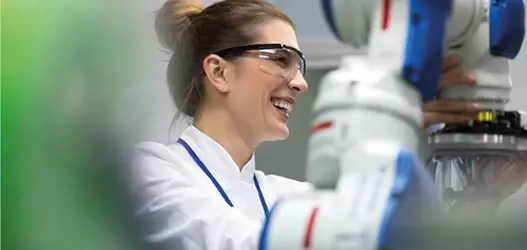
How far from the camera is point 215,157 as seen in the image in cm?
68

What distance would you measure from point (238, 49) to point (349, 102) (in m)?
0.20

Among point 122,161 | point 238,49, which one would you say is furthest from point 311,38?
point 122,161

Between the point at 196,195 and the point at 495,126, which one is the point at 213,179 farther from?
the point at 495,126

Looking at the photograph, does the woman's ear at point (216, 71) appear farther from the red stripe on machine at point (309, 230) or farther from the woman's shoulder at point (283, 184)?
the red stripe on machine at point (309, 230)

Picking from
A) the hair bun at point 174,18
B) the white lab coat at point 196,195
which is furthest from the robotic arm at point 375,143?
the hair bun at point 174,18

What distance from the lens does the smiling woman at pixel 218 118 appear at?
0.63 meters

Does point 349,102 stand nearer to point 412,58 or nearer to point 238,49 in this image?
point 412,58

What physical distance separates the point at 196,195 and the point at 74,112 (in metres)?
0.14

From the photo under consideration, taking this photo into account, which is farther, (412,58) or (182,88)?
(182,88)

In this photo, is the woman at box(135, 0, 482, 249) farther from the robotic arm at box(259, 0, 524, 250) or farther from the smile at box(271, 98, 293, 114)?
the robotic arm at box(259, 0, 524, 250)

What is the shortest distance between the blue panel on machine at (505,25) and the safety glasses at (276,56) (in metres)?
0.15

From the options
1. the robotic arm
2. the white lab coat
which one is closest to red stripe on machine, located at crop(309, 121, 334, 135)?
the robotic arm

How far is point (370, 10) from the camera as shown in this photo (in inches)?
20.6

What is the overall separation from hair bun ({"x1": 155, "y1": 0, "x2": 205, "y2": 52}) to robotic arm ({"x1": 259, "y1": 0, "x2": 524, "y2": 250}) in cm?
23
